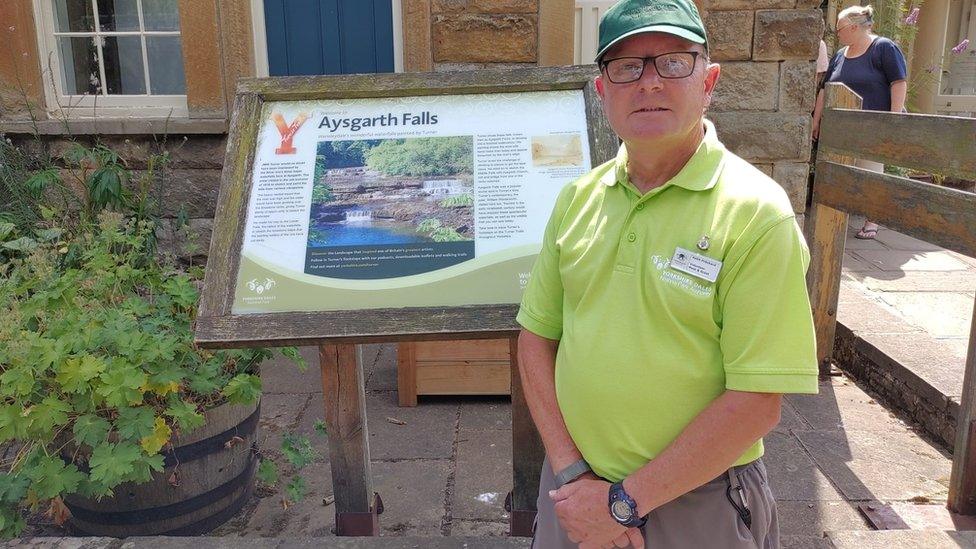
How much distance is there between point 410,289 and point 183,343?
41.4 inches

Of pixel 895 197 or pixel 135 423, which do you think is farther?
pixel 895 197

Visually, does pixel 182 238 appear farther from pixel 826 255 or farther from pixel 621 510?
pixel 621 510

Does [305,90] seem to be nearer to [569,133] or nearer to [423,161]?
[423,161]

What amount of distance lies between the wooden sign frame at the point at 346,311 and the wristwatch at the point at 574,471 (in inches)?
20.1

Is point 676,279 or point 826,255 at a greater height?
point 676,279

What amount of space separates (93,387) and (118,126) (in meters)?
2.84

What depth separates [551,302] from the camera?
177cm

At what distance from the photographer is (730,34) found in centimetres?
432

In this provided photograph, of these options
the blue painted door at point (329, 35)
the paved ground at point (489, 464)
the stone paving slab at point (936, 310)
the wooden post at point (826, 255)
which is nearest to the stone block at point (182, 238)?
the paved ground at point (489, 464)

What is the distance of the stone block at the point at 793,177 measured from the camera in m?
4.48

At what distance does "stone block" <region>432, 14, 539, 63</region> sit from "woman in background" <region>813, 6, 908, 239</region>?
307cm

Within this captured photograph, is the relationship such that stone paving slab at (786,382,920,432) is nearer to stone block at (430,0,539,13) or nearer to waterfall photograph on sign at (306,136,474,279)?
waterfall photograph on sign at (306,136,474,279)

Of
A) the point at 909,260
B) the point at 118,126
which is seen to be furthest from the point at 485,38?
the point at 909,260

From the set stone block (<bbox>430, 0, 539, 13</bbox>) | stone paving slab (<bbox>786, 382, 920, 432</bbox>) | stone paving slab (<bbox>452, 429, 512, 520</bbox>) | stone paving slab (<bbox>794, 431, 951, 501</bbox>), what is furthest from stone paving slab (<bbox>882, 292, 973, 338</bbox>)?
stone block (<bbox>430, 0, 539, 13</bbox>)
